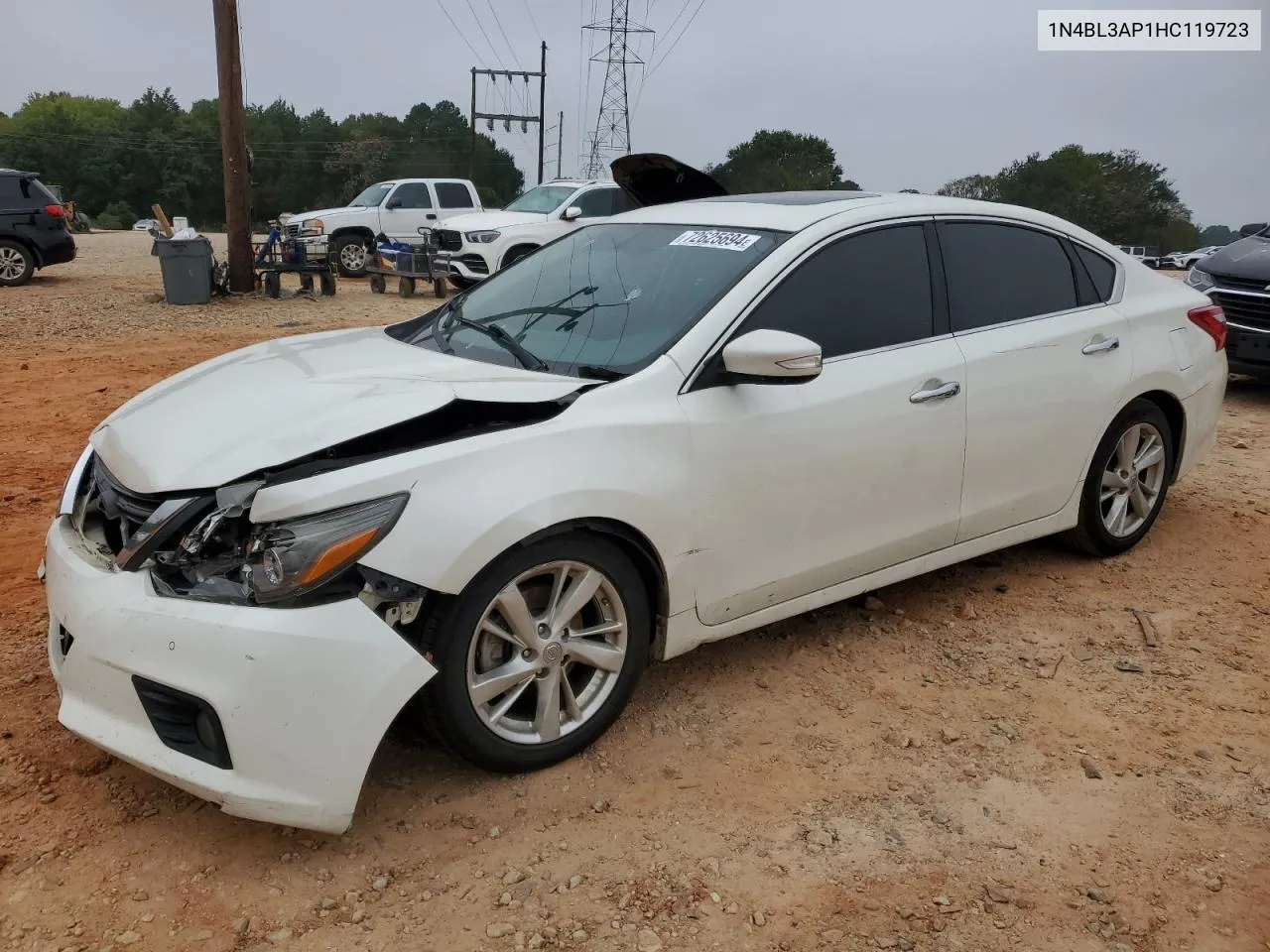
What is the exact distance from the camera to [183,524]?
8.41ft

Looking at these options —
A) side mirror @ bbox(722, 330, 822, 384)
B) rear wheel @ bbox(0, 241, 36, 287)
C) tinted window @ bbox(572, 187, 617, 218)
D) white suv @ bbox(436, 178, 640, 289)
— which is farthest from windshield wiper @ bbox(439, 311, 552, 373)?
rear wheel @ bbox(0, 241, 36, 287)

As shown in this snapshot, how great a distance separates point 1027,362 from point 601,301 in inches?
67.2

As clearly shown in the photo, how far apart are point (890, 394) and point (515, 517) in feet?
5.03

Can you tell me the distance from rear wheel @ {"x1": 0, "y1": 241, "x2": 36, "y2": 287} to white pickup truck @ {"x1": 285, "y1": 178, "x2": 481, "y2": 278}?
483cm

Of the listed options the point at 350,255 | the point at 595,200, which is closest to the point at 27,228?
the point at 350,255

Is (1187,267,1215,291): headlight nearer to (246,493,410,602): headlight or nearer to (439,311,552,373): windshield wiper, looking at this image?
(439,311,552,373): windshield wiper

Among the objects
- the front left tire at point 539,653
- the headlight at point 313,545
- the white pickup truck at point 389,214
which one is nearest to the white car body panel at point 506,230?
the white pickup truck at point 389,214

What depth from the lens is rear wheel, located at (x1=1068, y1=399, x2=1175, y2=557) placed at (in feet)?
14.4

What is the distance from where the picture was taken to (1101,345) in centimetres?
423

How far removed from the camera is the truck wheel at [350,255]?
62.6ft

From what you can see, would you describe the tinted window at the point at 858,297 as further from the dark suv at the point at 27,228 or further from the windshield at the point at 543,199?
the dark suv at the point at 27,228

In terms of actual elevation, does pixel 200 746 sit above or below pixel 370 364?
below

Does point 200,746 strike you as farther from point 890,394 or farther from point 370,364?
point 890,394

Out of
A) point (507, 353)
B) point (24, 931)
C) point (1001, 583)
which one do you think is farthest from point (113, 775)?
point (1001, 583)
